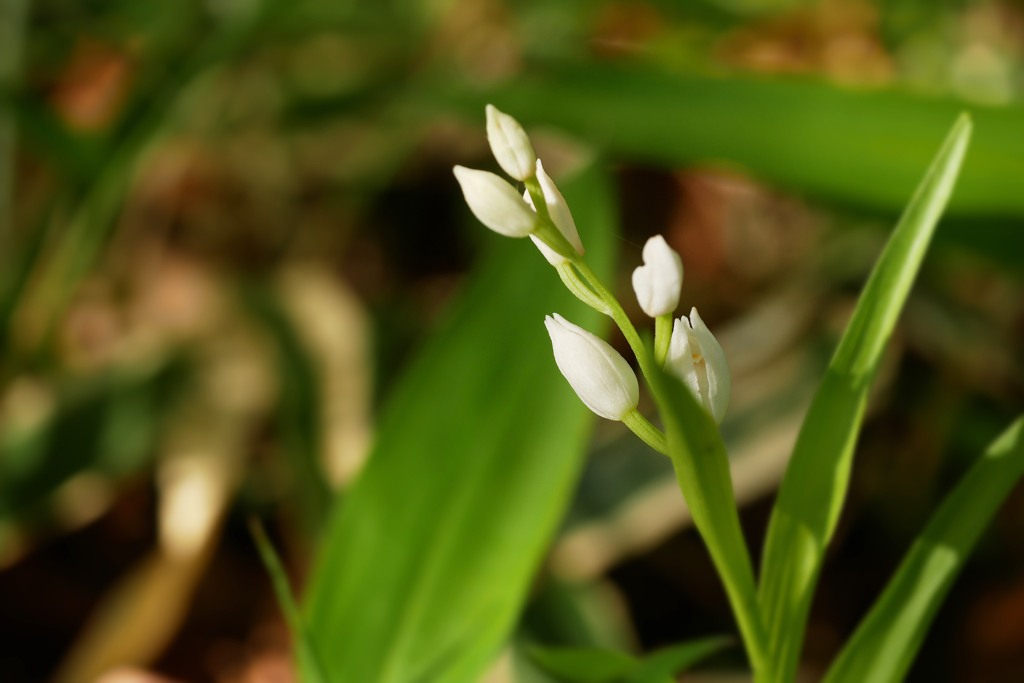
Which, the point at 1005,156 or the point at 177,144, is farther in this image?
the point at 177,144

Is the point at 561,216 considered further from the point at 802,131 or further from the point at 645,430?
the point at 802,131

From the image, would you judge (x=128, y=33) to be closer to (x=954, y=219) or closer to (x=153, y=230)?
(x=153, y=230)

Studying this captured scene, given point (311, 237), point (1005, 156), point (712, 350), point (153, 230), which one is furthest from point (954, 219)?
point (153, 230)

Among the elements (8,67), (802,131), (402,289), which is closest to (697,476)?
(802,131)

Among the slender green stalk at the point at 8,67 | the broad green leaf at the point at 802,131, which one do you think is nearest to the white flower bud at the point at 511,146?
the broad green leaf at the point at 802,131

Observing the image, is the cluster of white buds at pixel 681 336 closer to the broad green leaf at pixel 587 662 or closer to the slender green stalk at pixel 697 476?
the slender green stalk at pixel 697 476

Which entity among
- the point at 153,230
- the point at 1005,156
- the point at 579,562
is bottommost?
the point at 579,562

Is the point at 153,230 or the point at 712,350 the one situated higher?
the point at 712,350
